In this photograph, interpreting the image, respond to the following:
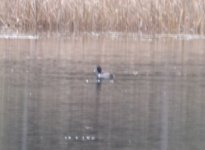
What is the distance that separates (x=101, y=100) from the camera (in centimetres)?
1155

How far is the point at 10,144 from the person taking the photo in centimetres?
891

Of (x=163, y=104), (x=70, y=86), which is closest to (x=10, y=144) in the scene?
(x=163, y=104)

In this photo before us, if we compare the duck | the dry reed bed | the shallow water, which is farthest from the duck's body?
the dry reed bed

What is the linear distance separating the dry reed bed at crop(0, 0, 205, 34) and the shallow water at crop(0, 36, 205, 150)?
3.50 metres

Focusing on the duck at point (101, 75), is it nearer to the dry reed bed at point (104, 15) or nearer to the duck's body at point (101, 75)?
the duck's body at point (101, 75)

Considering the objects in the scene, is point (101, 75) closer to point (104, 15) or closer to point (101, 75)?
point (101, 75)

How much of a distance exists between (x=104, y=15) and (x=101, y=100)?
10.9 m

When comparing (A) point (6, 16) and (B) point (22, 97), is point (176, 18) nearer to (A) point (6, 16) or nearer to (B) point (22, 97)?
(A) point (6, 16)

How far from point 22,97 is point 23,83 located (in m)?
1.38

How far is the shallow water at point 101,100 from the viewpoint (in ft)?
30.0

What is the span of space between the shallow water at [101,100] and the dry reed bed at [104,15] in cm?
350

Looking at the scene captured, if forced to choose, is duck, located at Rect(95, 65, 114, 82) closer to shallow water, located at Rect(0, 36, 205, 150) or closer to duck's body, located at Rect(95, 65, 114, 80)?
duck's body, located at Rect(95, 65, 114, 80)

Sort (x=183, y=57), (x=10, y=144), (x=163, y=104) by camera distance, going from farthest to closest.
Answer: (x=183, y=57), (x=163, y=104), (x=10, y=144)

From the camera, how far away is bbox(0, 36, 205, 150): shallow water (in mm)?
9148
